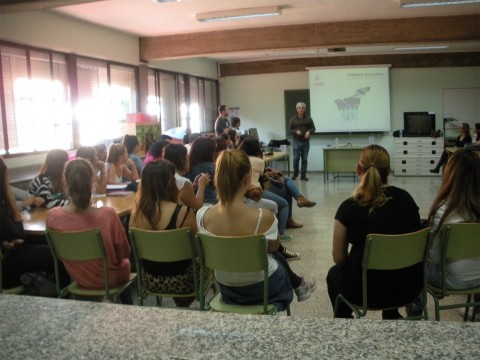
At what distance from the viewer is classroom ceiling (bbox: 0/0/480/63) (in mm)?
5711

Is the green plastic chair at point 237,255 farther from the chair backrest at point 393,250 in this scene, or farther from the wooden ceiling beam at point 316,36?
the wooden ceiling beam at point 316,36

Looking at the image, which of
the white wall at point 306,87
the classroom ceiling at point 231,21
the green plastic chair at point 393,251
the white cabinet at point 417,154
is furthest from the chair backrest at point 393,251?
the white wall at point 306,87

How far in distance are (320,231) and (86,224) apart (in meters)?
3.31

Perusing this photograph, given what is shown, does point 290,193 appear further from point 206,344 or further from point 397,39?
point 206,344

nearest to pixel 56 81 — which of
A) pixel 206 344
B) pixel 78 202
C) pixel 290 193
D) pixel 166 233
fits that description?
pixel 290 193

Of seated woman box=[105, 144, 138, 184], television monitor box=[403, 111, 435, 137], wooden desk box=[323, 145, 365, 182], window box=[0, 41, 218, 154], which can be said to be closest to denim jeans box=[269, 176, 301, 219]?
seated woman box=[105, 144, 138, 184]

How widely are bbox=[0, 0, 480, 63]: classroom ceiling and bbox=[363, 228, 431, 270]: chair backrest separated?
150 inches

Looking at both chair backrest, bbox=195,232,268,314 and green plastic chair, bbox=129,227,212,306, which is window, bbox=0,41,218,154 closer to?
green plastic chair, bbox=129,227,212,306

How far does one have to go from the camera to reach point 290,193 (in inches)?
216

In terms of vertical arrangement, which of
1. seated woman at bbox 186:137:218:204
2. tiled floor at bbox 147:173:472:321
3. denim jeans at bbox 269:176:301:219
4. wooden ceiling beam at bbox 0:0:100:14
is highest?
wooden ceiling beam at bbox 0:0:100:14

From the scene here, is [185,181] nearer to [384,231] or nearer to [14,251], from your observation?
[14,251]

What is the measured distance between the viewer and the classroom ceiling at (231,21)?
18.7ft

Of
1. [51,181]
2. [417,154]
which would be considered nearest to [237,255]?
[51,181]

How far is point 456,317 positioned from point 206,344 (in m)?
2.75
